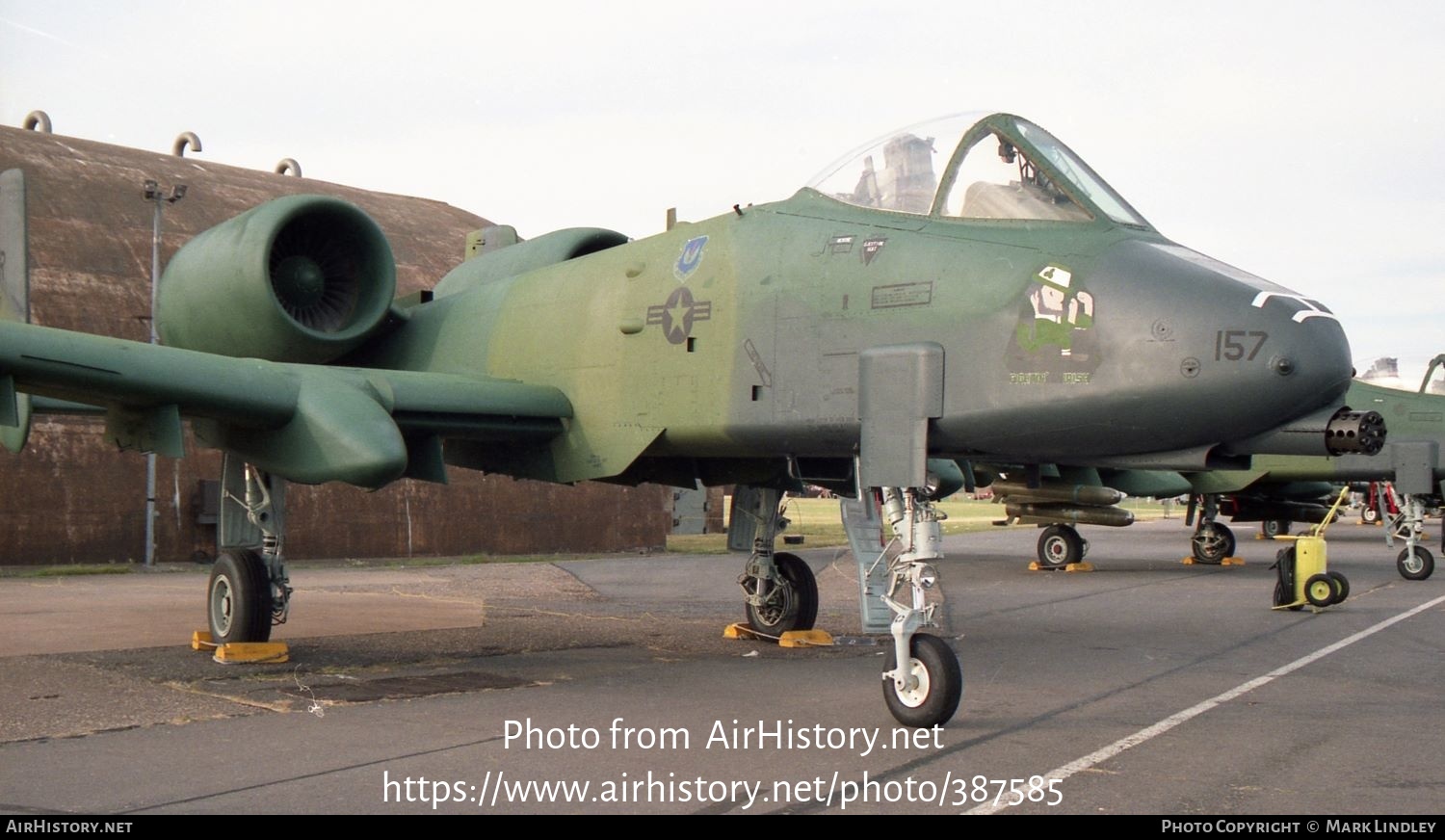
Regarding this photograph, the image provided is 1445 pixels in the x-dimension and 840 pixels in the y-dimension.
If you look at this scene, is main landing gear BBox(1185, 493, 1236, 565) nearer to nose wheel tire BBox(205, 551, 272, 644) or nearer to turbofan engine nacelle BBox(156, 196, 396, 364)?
turbofan engine nacelle BBox(156, 196, 396, 364)

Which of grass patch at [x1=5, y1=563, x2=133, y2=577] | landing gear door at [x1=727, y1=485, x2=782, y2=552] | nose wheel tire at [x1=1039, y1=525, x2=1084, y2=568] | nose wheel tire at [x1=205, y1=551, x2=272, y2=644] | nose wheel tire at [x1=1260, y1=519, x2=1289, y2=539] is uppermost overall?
landing gear door at [x1=727, y1=485, x2=782, y2=552]

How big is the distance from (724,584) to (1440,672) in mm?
10329

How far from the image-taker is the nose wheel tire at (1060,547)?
22781 mm

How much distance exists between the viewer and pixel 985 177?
24.9 ft

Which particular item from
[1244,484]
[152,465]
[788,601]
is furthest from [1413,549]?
[152,465]

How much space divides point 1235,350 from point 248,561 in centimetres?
728

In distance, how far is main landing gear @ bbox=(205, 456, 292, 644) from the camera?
9.57m

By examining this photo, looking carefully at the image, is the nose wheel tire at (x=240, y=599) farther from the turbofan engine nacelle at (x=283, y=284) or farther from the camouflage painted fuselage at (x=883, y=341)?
the camouflage painted fuselage at (x=883, y=341)

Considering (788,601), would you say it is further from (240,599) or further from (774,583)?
(240,599)

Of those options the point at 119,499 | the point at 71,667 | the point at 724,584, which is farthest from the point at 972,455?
the point at 119,499

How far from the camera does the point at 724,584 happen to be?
60.5 ft

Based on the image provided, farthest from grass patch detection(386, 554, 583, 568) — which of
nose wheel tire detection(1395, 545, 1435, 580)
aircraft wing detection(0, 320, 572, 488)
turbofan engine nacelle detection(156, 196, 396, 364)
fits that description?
nose wheel tire detection(1395, 545, 1435, 580)

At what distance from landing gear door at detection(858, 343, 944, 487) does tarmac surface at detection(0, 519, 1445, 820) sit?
139 centimetres

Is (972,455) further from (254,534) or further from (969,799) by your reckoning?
(254,534)
